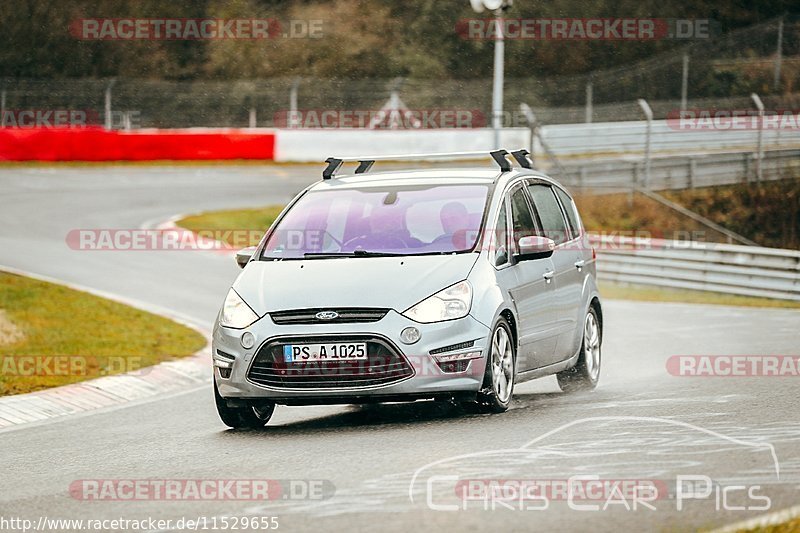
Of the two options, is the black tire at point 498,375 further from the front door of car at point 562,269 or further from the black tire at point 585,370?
the black tire at point 585,370

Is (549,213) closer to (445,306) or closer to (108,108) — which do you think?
(445,306)

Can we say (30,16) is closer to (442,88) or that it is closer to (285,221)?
(442,88)

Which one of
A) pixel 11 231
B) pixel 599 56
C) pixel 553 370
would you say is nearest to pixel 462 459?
pixel 553 370

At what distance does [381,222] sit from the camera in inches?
399

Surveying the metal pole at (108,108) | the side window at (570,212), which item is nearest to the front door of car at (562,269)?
the side window at (570,212)

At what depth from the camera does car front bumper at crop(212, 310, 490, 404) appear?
9000mm

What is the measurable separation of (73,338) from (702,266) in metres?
10.9

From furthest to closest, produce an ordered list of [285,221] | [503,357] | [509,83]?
[509,83] < [285,221] < [503,357]

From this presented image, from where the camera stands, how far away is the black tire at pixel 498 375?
365 inches

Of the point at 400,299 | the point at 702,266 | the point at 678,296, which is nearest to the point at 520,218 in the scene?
the point at 400,299

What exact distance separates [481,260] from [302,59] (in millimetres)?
49387

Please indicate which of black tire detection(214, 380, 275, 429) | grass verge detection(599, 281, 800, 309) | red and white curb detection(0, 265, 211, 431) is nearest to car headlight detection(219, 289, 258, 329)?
black tire detection(214, 380, 275, 429)

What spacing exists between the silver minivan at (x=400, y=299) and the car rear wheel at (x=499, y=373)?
0.01 meters

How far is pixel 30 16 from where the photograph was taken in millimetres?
58562
